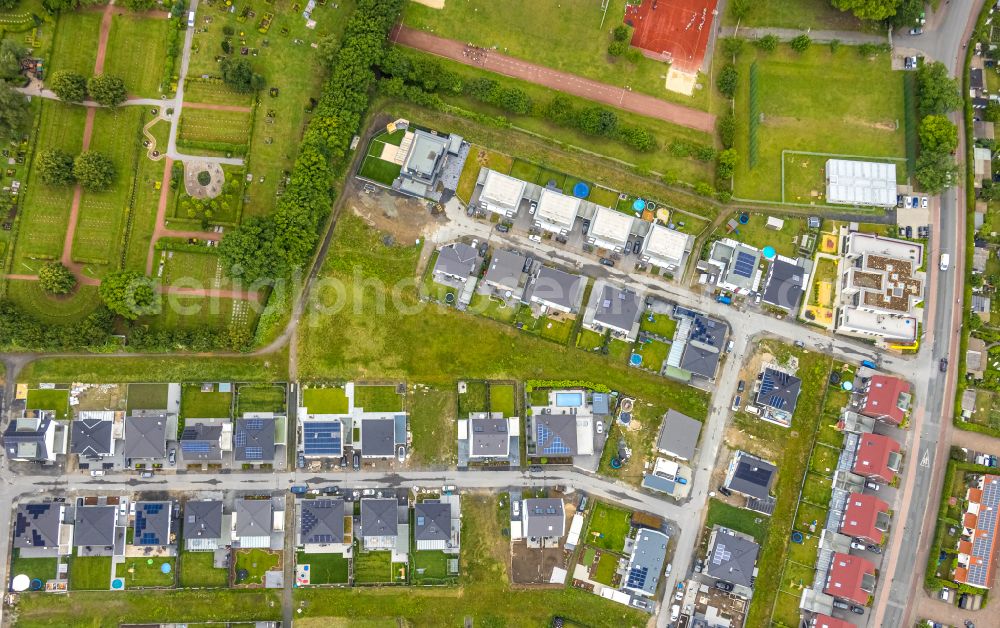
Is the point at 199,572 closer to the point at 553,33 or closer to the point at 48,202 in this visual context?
the point at 48,202

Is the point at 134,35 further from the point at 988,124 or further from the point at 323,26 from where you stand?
the point at 988,124

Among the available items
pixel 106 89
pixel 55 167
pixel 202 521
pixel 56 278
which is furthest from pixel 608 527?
pixel 106 89

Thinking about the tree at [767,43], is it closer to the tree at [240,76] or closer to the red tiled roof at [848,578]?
the red tiled roof at [848,578]

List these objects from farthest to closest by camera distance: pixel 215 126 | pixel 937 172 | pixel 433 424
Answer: pixel 215 126
pixel 937 172
pixel 433 424

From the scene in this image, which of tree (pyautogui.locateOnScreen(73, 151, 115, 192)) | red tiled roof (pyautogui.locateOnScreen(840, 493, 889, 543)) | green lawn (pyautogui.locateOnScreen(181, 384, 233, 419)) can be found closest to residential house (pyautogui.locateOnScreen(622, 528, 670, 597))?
red tiled roof (pyautogui.locateOnScreen(840, 493, 889, 543))

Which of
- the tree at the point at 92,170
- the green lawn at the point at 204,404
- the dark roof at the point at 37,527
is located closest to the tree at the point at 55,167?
the tree at the point at 92,170
